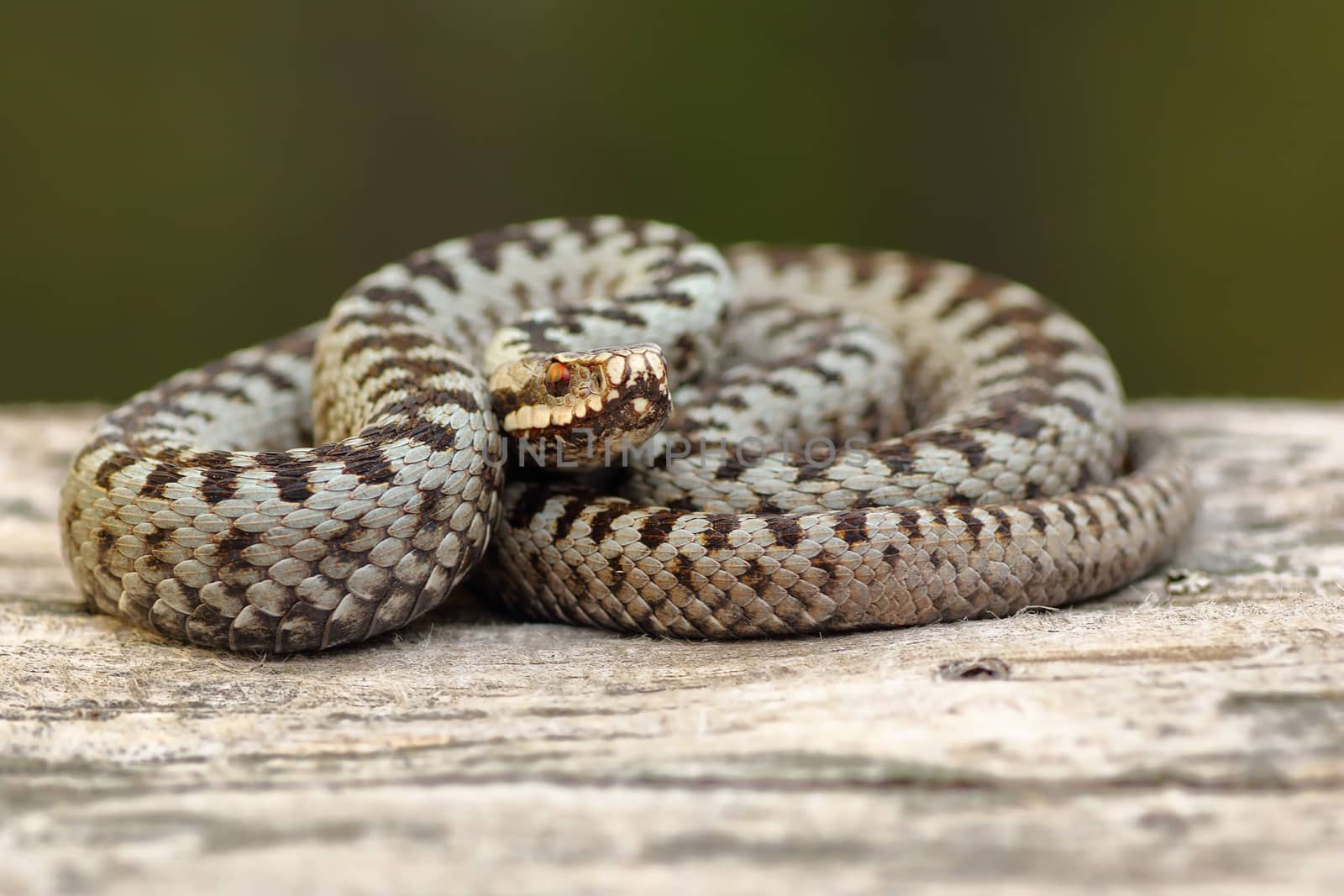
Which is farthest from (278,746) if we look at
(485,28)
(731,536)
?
(485,28)

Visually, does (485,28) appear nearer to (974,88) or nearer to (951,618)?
(974,88)

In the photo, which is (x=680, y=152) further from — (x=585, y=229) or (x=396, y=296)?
(x=396, y=296)

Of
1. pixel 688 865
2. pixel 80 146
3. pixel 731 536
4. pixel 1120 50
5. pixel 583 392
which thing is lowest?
pixel 688 865

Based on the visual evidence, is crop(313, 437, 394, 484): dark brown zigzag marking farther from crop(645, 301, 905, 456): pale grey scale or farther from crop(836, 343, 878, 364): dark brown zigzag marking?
crop(836, 343, 878, 364): dark brown zigzag marking

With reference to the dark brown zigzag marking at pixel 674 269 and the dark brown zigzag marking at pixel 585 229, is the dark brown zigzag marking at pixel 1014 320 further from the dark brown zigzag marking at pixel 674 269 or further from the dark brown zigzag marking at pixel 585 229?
the dark brown zigzag marking at pixel 585 229

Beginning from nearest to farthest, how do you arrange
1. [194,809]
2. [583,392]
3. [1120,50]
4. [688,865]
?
[688,865] < [194,809] < [583,392] < [1120,50]

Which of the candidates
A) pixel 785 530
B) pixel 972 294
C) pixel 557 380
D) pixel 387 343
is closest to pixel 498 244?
pixel 387 343

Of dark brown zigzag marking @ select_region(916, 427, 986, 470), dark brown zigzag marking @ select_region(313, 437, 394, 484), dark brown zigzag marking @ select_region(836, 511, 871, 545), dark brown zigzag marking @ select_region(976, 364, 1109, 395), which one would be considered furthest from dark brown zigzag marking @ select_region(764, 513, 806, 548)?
dark brown zigzag marking @ select_region(976, 364, 1109, 395)
